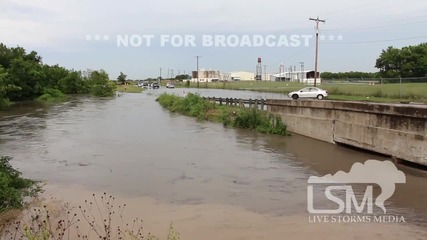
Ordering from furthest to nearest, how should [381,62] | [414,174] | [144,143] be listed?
[381,62]
[144,143]
[414,174]

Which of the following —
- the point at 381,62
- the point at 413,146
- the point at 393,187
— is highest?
the point at 381,62

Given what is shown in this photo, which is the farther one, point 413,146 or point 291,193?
point 413,146

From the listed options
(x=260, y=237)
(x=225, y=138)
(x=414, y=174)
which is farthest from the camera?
(x=225, y=138)

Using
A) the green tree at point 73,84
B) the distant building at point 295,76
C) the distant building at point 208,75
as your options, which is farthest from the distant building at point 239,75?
the green tree at point 73,84

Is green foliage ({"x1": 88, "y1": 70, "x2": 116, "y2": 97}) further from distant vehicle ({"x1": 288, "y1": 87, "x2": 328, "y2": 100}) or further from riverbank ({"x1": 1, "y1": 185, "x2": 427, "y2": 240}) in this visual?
riverbank ({"x1": 1, "y1": 185, "x2": 427, "y2": 240})

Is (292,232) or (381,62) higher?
(381,62)

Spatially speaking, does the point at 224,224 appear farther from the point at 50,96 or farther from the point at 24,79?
the point at 50,96

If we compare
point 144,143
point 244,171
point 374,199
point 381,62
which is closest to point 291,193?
point 374,199

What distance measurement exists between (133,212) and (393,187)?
8020 millimetres

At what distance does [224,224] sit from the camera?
8.98 metres

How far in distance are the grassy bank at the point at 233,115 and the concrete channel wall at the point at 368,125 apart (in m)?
1.25

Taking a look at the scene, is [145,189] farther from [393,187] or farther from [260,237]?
[393,187]

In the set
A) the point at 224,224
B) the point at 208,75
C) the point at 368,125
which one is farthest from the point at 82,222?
the point at 208,75

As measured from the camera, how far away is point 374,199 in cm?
1134
